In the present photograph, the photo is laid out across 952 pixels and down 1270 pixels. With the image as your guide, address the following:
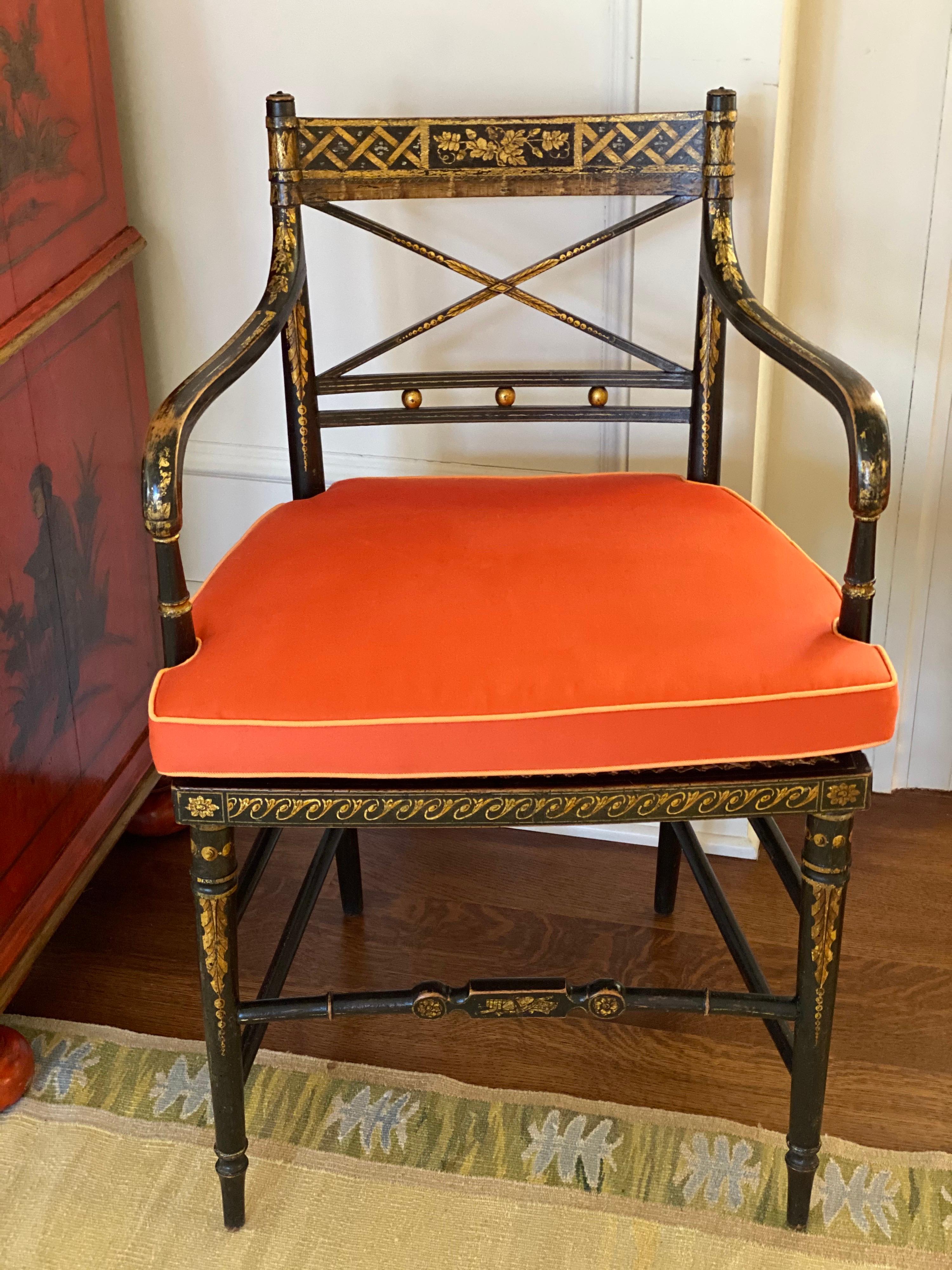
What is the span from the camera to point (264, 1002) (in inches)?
48.2

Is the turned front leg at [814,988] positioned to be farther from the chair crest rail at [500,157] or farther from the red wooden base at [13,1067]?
the red wooden base at [13,1067]

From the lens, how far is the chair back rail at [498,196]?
1.36 meters

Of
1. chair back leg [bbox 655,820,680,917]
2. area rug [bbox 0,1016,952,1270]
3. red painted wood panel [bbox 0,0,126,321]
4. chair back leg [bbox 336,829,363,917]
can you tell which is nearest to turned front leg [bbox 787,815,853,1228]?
area rug [bbox 0,1016,952,1270]

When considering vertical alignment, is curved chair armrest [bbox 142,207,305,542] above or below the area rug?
above

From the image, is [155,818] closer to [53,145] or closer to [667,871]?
[667,871]

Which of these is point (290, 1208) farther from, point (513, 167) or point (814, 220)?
point (814, 220)

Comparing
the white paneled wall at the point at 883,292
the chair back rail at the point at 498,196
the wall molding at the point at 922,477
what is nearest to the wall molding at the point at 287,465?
the chair back rail at the point at 498,196

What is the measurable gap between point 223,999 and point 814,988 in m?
0.53

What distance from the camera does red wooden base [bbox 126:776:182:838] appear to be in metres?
1.84

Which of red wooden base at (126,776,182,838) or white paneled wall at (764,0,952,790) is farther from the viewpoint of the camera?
red wooden base at (126,776,182,838)

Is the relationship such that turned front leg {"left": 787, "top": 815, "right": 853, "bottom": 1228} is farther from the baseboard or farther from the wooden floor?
the baseboard

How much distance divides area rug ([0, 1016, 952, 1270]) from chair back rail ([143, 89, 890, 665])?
684 millimetres

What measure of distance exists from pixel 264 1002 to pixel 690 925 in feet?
2.17

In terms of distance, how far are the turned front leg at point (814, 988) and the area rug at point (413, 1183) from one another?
77mm
